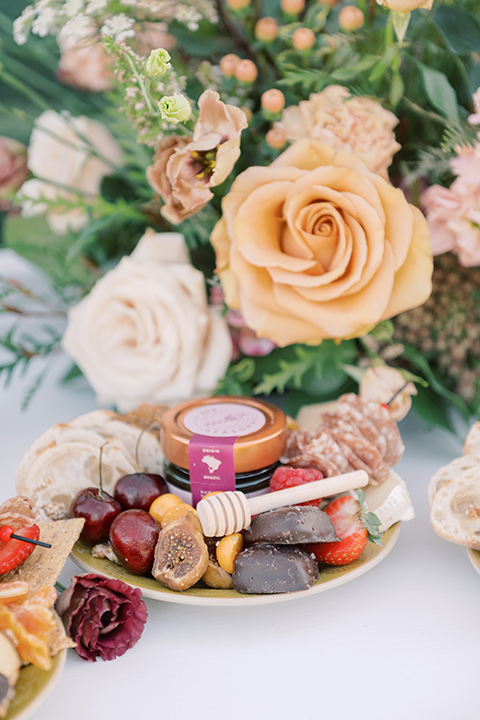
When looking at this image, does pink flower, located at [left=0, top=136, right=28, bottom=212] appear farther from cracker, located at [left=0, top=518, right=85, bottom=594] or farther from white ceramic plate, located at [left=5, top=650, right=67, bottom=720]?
white ceramic plate, located at [left=5, top=650, right=67, bottom=720]

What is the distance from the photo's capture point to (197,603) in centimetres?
43

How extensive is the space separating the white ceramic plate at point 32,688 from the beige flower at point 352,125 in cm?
48

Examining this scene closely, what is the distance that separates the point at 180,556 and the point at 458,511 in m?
0.21

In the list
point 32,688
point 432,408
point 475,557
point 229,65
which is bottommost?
point 432,408

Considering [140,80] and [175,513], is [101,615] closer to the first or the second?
[175,513]

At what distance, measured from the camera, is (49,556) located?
45 cm

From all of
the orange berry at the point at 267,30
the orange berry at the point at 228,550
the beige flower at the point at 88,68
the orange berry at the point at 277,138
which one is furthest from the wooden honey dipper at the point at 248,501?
the beige flower at the point at 88,68

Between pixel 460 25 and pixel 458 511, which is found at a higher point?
A: pixel 460 25

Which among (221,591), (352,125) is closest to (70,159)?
(352,125)

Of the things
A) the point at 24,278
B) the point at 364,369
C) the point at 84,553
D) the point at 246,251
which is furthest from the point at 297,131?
the point at 24,278

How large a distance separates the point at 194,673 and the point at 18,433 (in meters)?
0.45

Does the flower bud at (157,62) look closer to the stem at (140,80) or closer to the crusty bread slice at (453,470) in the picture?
the stem at (140,80)

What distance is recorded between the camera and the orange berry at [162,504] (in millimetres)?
502

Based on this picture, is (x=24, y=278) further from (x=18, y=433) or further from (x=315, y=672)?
(x=315, y=672)
